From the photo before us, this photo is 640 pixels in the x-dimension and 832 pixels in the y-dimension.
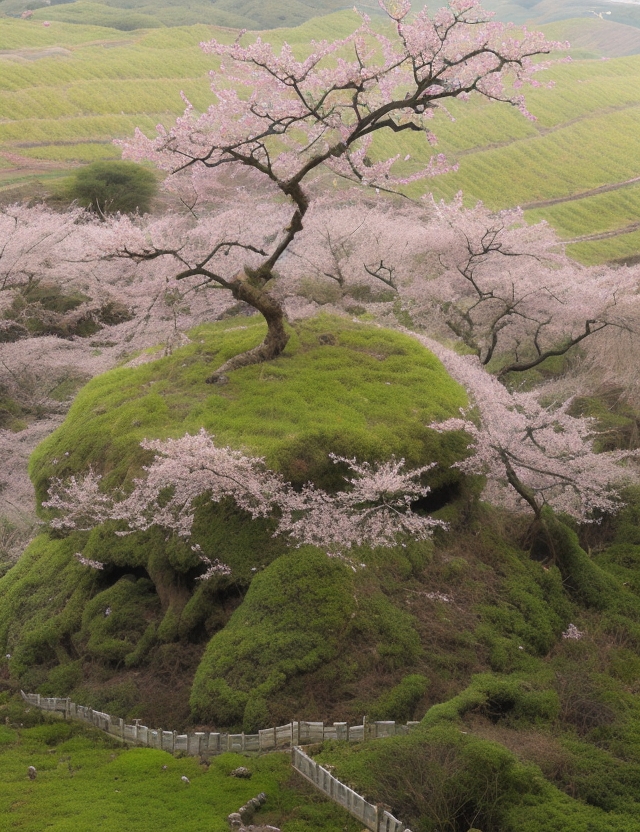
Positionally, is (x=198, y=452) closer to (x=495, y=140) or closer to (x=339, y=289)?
(x=339, y=289)

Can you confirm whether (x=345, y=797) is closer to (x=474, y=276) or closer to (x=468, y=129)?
(x=474, y=276)

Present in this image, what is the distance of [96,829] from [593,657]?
7.45 m

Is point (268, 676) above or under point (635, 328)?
under

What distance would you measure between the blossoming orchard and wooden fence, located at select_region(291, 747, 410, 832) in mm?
3603

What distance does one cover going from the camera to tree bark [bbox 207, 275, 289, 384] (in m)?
14.5

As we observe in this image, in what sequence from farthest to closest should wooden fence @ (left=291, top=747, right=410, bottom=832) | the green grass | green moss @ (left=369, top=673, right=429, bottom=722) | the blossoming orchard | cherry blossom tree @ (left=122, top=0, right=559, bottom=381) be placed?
cherry blossom tree @ (left=122, top=0, right=559, bottom=381) < the blossoming orchard < green moss @ (left=369, top=673, right=429, bottom=722) < the green grass < wooden fence @ (left=291, top=747, right=410, bottom=832)

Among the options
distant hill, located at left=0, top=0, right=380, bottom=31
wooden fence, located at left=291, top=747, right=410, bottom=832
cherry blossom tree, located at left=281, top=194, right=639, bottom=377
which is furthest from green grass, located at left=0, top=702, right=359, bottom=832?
distant hill, located at left=0, top=0, right=380, bottom=31

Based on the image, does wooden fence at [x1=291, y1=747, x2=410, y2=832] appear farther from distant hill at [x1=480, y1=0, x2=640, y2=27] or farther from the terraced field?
distant hill at [x1=480, y1=0, x2=640, y2=27]

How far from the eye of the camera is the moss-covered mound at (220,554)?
10.7 meters

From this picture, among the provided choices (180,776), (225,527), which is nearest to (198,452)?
(225,527)

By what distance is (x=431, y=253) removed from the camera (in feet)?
69.7

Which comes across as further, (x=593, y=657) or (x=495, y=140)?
(x=495, y=140)

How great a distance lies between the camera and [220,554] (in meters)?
11.7

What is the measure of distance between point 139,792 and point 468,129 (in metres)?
54.8
